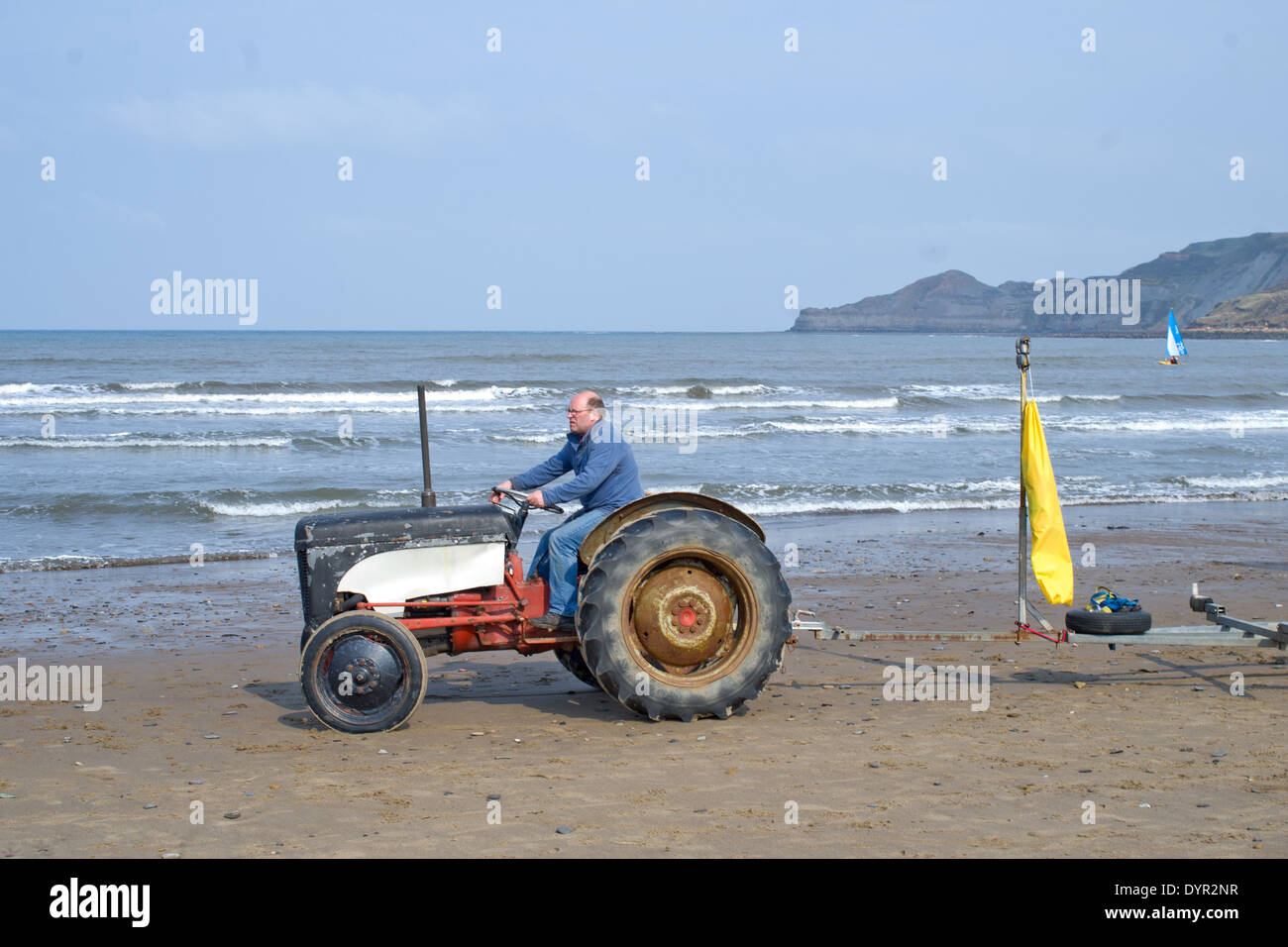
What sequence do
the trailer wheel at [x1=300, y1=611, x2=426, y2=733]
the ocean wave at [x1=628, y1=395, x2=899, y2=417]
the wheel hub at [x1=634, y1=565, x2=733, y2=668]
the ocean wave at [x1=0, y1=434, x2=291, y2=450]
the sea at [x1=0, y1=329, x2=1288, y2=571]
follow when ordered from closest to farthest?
the trailer wheel at [x1=300, y1=611, x2=426, y2=733]
the wheel hub at [x1=634, y1=565, x2=733, y2=668]
the sea at [x1=0, y1=329, x2=1288, y2=571]
the ocean wave at [x1=0, y1=434, x2=291, y2=450]
the ocean wave at [x1=628, y1=395, x2=899, y2=417]

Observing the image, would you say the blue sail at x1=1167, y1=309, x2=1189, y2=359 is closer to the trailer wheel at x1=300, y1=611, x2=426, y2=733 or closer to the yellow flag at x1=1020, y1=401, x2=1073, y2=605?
the yellow flag at x1=1020, y1=401, x2=1073, y2=605

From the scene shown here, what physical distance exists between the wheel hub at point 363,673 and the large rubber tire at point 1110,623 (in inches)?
133

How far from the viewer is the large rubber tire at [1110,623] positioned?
5992mm

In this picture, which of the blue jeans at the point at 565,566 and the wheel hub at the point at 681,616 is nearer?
the wheel hub at the point at 681,616

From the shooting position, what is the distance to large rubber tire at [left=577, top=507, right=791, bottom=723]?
5730 millimetres

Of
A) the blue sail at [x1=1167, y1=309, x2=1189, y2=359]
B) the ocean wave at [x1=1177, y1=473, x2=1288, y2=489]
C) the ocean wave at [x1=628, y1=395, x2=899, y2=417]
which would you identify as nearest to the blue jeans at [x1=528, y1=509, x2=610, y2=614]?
the ocean wave at [x1=1177, y1=473, x2=1288, y2=489]

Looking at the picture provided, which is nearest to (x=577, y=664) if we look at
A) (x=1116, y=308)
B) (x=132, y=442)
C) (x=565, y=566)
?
(x=565, y=566)

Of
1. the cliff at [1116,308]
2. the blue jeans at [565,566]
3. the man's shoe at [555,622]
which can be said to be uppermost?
the cliff at [1116,308]

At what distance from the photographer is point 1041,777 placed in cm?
496

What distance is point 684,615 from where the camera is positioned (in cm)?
590

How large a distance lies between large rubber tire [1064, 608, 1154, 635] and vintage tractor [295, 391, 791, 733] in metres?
1.55

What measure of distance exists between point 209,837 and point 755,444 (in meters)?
18.4

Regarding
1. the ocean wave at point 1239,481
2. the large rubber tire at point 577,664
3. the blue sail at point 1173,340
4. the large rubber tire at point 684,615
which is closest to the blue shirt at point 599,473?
the large rubber tire at point 684,615

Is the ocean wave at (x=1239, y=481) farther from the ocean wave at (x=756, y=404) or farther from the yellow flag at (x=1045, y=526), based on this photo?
the ocean wave at (x=756, y=404)
